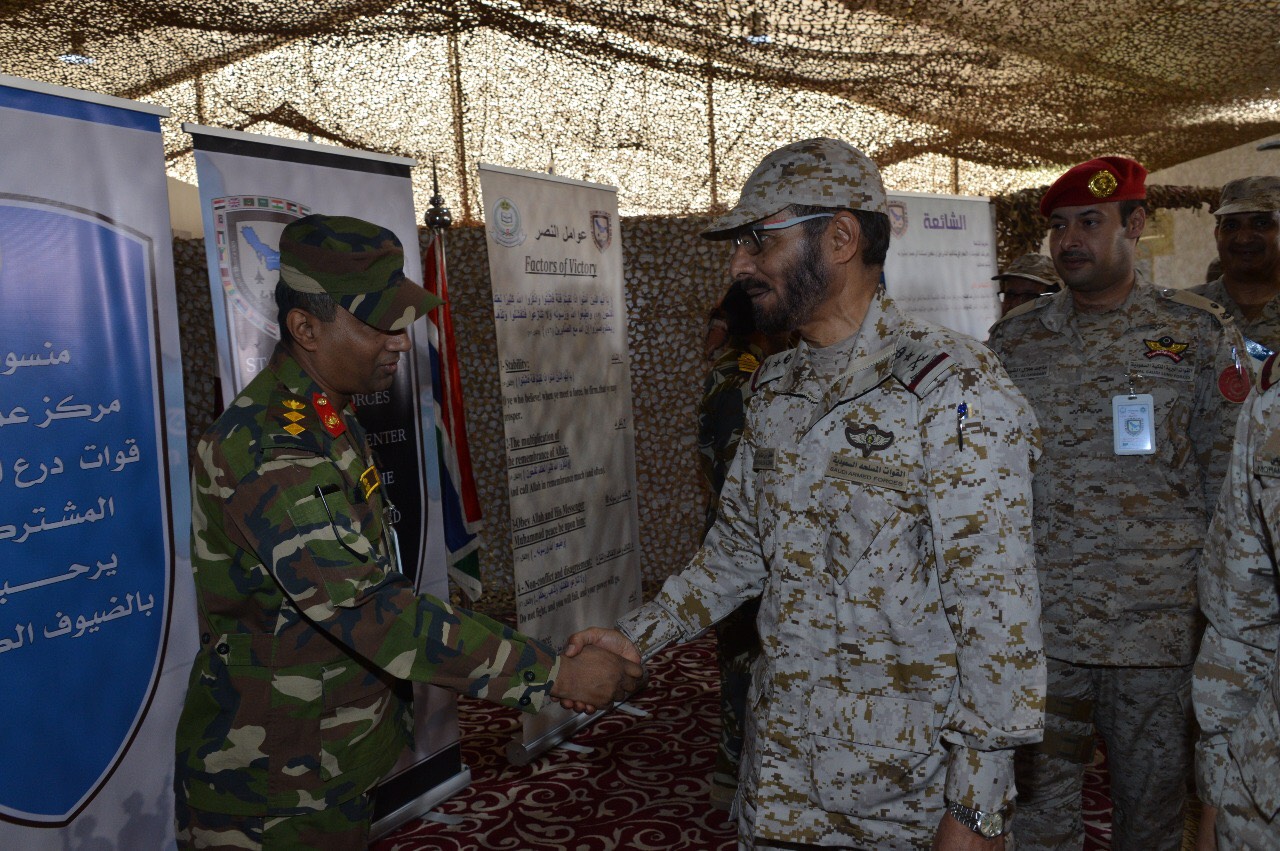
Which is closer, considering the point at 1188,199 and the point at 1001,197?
the point at 1001,197

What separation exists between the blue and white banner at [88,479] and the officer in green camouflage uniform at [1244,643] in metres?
2.31

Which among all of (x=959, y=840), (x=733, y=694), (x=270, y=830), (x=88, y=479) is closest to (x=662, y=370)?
(x=733, y=694)

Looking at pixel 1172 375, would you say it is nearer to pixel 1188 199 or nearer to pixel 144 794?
pixel 144 794

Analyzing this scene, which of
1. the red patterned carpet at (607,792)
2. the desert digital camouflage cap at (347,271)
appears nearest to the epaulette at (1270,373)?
the desert digital camouflage cap at (347,271)

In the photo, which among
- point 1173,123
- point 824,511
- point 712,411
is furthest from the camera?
point 1173,123

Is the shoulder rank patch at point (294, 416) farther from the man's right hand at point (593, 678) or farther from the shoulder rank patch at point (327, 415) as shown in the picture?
the man's right hand at point (593, 678)

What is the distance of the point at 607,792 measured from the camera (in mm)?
3393

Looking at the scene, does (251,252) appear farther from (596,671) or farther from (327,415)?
(596,671)

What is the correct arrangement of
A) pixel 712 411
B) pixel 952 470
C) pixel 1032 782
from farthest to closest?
pixel 712 411 < pixel 1032 782 < pixel 952 470

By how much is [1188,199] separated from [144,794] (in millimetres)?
8127

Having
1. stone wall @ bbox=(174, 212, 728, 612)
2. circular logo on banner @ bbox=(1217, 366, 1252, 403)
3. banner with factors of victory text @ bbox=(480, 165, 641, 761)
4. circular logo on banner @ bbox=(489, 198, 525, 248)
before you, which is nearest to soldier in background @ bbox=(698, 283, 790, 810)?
banner with factors of victory text @ bbox=(480, 165, 641, 761)

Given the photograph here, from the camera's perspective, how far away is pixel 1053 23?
5.85 metres

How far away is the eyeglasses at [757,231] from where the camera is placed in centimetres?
143

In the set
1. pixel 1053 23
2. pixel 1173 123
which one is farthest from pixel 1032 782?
pixel 1173 123
